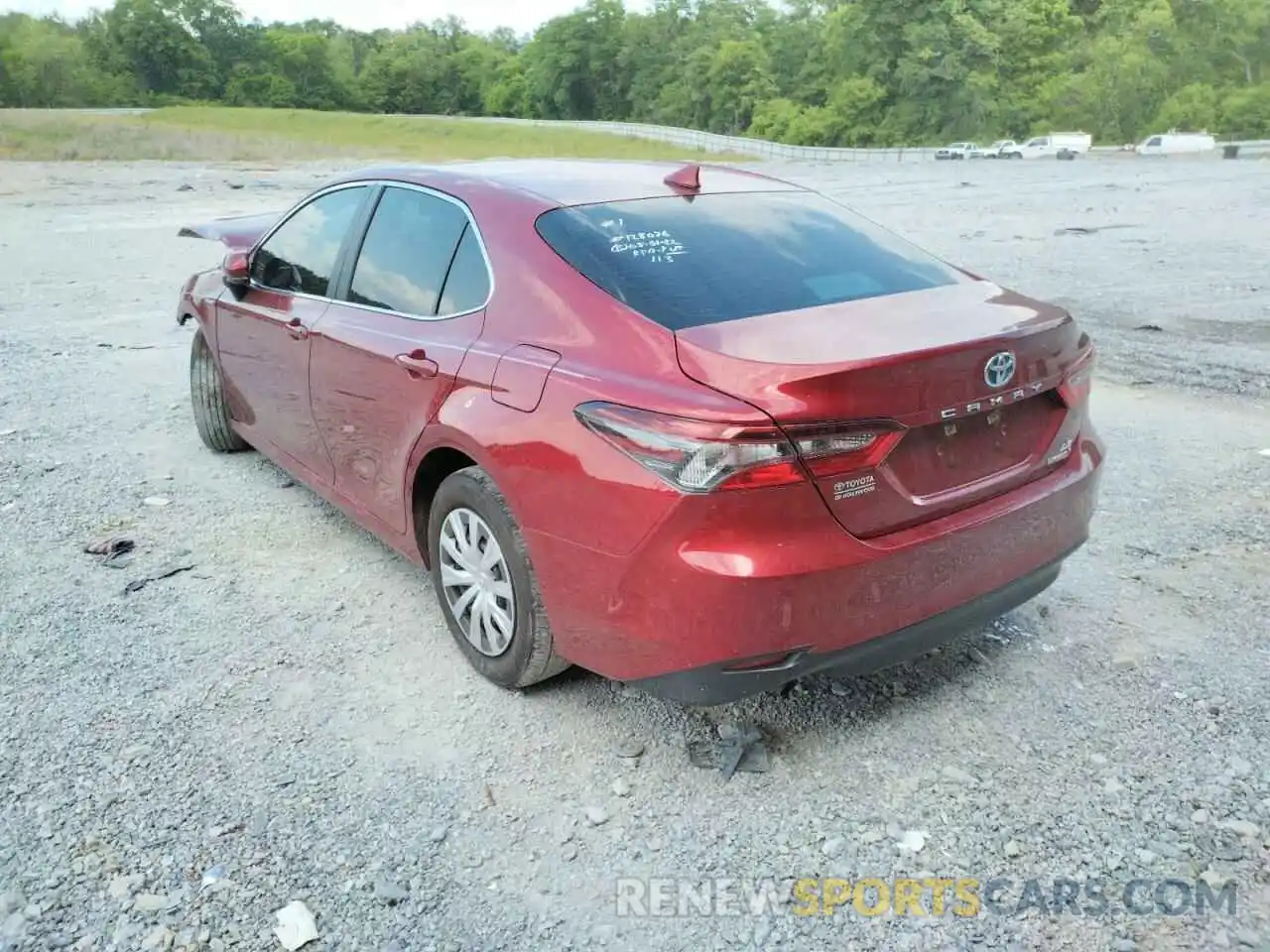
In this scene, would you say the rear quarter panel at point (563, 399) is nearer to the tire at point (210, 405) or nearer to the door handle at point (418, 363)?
the door handle at point (418, 363)

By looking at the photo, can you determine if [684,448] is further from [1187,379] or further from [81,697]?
[1187,379]

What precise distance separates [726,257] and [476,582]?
134 centimetres

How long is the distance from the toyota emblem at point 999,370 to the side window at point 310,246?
2.63 m

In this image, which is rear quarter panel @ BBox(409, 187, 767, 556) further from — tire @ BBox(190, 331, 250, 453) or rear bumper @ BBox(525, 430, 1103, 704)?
tire @ BBox(190, 331, 250, 453)

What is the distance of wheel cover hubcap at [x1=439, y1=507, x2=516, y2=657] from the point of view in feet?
10.8

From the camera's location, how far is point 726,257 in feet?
10.9

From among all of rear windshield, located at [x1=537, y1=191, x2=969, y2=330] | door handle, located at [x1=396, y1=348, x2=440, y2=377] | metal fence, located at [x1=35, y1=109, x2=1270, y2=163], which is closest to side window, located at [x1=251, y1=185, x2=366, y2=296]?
door handle, located at [x1=396, y1=348, x2=440, y2=377]

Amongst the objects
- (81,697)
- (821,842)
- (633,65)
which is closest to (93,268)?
(81,697)

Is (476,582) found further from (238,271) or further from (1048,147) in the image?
(1048,147)

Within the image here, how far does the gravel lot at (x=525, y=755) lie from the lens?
2523 millimetres

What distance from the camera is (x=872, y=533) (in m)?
2.74

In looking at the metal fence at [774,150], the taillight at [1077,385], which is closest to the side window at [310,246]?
the taillight at [1077,385]

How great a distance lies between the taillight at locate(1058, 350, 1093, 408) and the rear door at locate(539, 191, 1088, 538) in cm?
2

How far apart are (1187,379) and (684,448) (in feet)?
19.2
